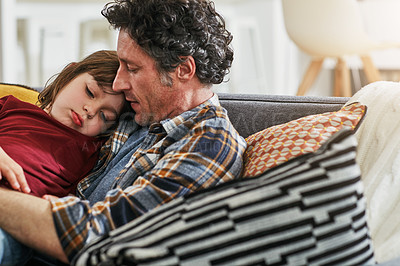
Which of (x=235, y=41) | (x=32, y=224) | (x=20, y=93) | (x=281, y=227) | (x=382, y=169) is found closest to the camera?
(x=281, y=227)

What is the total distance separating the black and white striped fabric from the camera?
3.27 feet

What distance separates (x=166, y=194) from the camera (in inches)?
47.5

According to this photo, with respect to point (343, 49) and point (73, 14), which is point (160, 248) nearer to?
point (343, 49)

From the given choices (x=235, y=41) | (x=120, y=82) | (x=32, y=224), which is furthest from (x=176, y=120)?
(x=235, y=41)

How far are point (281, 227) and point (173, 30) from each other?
0.70m

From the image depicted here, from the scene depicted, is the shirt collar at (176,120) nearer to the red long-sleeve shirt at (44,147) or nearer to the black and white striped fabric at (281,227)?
the red long-sleeve shirt at (44,147)

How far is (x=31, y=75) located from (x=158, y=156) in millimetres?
3035

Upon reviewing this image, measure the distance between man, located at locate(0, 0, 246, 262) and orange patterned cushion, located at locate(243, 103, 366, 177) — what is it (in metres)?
0.05

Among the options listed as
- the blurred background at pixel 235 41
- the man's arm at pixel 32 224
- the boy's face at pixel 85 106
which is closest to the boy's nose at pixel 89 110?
the boy's face at pixel 85 106

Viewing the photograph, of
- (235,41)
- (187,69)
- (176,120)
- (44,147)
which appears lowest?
(235,41)

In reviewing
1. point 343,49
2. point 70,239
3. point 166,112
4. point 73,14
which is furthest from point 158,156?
point 73,14

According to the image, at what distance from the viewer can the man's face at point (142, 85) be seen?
60.8 inches

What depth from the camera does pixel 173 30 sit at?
1.50 m

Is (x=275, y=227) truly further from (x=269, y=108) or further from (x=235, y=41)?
(x=235, y=41)
